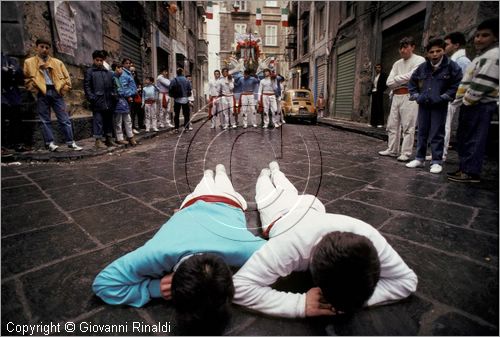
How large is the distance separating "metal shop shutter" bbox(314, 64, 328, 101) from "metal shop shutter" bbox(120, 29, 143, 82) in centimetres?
857

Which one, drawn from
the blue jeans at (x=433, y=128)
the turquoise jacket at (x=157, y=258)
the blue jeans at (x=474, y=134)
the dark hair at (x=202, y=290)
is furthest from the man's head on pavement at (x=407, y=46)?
the dark hair at (x=202, y=290)

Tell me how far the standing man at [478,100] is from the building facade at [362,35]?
7.78 feet

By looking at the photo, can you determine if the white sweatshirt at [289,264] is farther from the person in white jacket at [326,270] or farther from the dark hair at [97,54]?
the dark hair at [97,54]

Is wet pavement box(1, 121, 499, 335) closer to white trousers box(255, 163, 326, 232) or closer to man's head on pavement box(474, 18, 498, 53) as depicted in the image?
white trousers box(255, 163, 326, 232)

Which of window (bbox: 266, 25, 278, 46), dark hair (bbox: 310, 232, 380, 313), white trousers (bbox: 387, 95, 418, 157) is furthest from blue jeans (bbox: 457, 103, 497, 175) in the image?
window (bbox: 266, 25, 278, 46)

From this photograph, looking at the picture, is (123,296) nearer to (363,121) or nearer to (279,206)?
(279,206)

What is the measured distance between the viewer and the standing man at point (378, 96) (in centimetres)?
775

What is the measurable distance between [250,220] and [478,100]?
250 centimetres

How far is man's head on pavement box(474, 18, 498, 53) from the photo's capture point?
8.68 feet

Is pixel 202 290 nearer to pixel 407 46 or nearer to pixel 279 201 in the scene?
pixel 279 201

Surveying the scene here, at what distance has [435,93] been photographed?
3.21 m

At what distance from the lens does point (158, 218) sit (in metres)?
2.05

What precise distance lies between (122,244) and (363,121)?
9407 millimetres

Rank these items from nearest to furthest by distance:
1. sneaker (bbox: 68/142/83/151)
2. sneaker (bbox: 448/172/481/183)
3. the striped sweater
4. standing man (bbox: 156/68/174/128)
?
the striped sweater
sneaker (bbox: 448/172/481/183)
sneaker (bbox: 68/142/83/151)
standing man (bbox: 156/68/174/128)
